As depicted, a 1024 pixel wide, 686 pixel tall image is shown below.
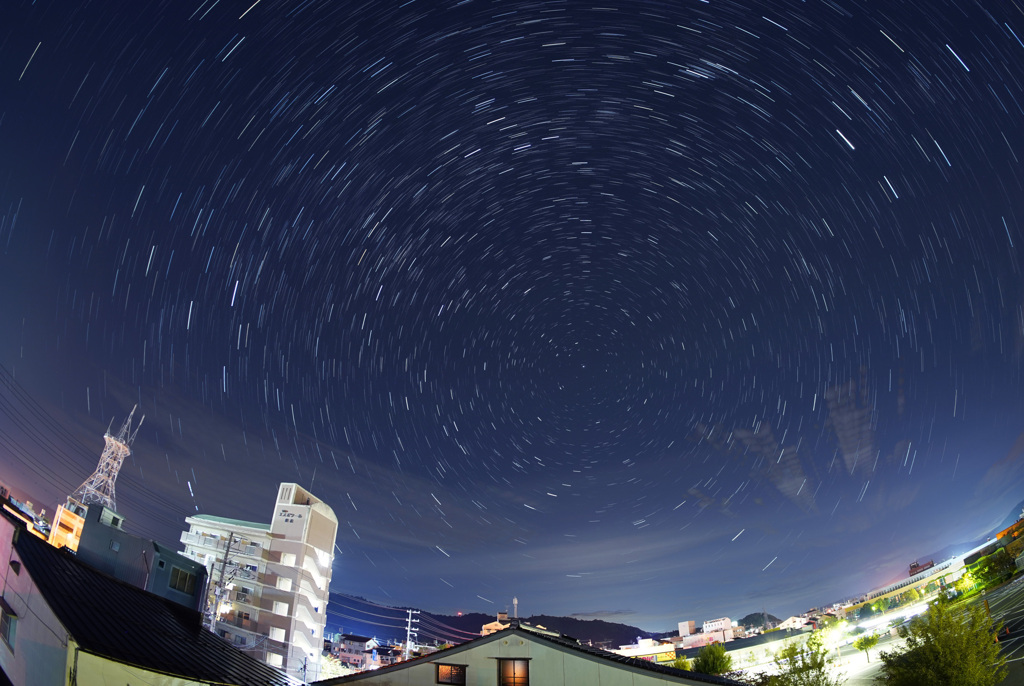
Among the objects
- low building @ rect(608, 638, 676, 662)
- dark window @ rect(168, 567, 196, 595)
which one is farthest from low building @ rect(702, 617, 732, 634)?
dark window @ rect(168, 567, 196, 595)

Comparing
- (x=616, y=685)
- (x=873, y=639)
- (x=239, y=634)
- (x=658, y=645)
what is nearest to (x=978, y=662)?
(x=616, y=685)

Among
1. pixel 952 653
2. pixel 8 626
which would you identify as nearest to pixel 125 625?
pixel 8 626

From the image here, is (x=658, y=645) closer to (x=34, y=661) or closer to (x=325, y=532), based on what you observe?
(x=325, y=532)

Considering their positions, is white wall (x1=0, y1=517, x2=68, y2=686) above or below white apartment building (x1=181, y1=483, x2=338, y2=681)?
below

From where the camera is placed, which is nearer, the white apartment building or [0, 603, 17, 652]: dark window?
[0, 603, 17, 652]: dark window

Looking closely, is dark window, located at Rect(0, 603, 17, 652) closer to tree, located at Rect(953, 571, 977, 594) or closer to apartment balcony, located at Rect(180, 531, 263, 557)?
apartment balcony, located at Rect(180, 531, 263, 557)

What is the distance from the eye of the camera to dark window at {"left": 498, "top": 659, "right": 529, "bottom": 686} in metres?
22.8

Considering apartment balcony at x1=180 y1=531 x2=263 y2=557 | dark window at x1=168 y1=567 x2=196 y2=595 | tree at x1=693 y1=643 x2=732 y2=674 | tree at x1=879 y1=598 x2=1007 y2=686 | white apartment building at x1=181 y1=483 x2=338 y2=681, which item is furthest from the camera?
apartment balcony at x1=180 y1=531 x2=263 y2=557

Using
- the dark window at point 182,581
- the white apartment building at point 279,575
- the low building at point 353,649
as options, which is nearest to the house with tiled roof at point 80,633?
the dark window at point 182,581

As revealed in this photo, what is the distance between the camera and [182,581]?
1463 inches

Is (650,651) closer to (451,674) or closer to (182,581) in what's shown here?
(182,581)

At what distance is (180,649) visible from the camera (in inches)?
771

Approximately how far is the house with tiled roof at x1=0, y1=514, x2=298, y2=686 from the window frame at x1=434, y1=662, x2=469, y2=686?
256 inches

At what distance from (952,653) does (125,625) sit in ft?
117
